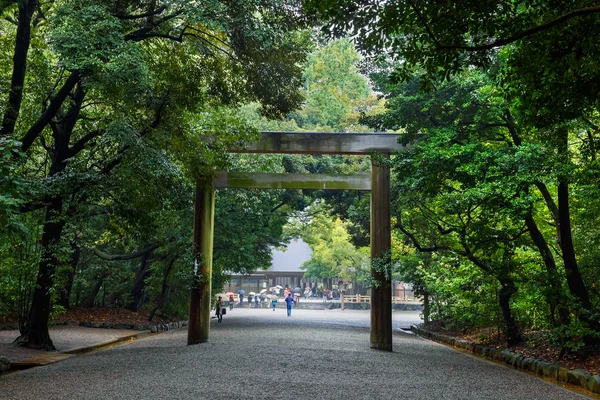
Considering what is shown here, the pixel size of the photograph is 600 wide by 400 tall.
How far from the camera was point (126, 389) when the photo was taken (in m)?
6.71

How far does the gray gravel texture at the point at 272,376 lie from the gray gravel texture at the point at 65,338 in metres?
0.97

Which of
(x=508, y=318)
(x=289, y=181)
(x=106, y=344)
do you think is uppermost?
(x=289, y=181)

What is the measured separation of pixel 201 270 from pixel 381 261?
4111mm

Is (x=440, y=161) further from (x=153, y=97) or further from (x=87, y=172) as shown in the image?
(x=87, y=172)

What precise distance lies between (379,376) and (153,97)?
236 inches

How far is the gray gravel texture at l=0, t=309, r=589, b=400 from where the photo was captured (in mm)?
6668

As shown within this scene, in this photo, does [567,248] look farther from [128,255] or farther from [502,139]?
[128,255]

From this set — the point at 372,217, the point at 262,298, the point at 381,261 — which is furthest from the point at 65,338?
the point at 262,298

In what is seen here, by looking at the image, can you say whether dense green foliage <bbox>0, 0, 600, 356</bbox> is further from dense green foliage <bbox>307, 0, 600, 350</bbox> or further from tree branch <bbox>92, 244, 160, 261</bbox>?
tree branch <bbox>92, 244, 160, 261</bbox>

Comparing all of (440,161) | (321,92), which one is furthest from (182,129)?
(321,92)

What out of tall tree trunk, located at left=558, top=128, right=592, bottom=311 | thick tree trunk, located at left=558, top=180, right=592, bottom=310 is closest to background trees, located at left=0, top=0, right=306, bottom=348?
tall tree trunk, located at left=558, top=128, right=592, bottom=311

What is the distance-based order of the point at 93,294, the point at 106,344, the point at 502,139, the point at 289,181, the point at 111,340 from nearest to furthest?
the point at 502,139
the point at 106,344
the point at 111,340
the point at 289,181
the point at 93,294

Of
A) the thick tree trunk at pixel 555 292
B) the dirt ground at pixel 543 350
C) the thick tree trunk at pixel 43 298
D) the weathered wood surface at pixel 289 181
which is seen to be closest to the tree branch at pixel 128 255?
the weathered wood surface at pixel 289 181

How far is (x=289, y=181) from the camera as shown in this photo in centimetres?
1441
